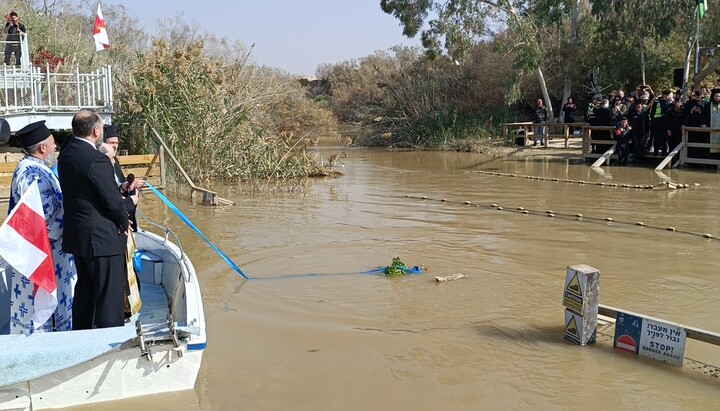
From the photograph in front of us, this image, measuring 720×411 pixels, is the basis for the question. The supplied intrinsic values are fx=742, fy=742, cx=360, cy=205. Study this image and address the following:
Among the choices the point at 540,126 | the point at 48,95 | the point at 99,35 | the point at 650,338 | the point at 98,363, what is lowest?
the point at 650,338

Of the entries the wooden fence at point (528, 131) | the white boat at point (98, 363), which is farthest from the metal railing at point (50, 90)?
the wooden fence at point (528, 131)

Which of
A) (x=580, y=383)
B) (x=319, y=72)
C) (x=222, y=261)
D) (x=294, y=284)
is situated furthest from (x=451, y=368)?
(x=319, y=72)

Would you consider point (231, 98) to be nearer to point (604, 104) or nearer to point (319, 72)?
point (604, 104)

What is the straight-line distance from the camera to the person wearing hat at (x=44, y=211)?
466 cm

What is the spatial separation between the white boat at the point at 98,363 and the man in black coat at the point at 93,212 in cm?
39

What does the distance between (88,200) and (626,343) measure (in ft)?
13.2

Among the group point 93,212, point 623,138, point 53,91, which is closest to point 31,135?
point 93,212

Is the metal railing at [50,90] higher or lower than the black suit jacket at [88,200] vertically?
higher

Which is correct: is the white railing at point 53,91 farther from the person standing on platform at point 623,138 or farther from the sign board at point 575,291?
the person standing on platform at point 623,138

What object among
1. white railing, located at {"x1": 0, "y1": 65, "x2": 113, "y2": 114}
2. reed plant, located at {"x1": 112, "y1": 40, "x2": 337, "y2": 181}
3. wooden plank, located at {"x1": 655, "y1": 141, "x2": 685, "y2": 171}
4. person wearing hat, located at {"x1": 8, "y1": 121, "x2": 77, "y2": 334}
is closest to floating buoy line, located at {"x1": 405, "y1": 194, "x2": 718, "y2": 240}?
reed plant, located at {"x1": 112, "y1": 40, "x2": 337, "y2": 181}

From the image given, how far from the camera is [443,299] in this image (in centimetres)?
724

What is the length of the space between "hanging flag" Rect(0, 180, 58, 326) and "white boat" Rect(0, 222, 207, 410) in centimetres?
34

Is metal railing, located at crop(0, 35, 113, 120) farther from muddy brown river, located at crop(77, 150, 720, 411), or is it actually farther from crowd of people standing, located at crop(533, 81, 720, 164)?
crowd of people standing, located at crop(533, 81, 720, 164)

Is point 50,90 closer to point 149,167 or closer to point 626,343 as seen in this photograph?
point 149,167
